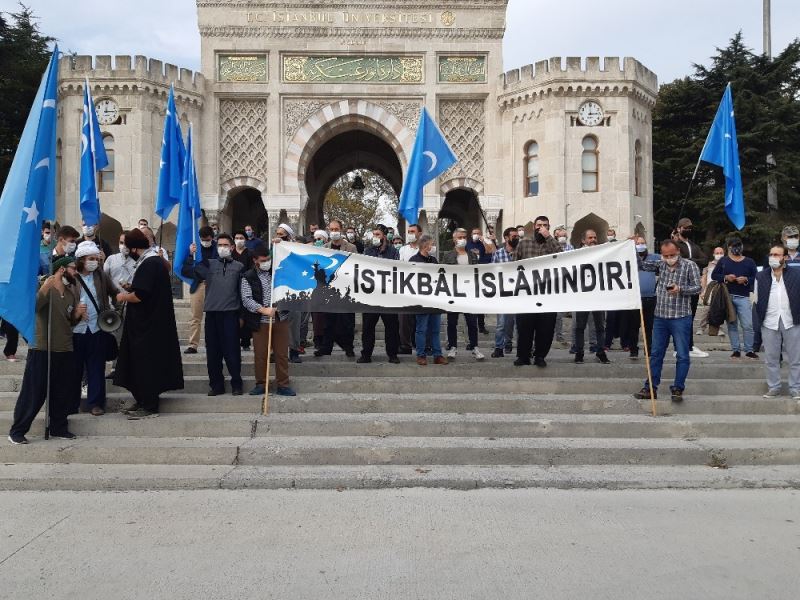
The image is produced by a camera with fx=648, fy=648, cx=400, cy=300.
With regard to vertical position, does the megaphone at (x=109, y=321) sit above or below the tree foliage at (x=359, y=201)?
below

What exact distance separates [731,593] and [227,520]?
3.37 meters

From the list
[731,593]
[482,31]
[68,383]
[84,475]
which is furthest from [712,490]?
[482,31]

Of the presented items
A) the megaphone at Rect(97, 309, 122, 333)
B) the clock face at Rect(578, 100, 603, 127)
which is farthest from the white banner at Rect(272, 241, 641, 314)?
the clock face at Rect(578, 100, 603, 127)

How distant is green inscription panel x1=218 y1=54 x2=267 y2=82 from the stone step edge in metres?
19.5

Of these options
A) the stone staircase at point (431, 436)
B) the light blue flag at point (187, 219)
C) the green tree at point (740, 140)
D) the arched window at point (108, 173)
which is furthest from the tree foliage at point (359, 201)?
the stone staircase at point (431, 436)

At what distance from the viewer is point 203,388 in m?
7.92

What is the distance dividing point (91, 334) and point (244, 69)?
717 inches

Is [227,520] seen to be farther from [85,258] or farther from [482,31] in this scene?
[482,31]

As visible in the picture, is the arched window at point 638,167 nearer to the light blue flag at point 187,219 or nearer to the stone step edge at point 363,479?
the light blue flag at point 187,219

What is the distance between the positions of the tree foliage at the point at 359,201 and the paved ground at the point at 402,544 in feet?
140

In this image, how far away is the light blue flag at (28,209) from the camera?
6164 millimetres

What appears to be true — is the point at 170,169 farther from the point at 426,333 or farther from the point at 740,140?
the point at 740,140

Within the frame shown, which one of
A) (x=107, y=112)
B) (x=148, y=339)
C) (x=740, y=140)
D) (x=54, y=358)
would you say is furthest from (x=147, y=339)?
(x=740, y=140)

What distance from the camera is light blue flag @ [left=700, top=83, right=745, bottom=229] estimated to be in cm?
1077
